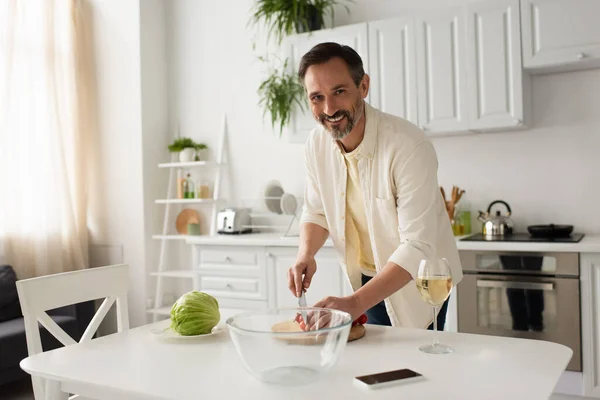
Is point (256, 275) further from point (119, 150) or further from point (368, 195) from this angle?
point (368, 195)

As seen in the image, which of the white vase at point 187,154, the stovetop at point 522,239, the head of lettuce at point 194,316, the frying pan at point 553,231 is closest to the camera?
the head of lettuce at point 194,316

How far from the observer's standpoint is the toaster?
423 centimetres

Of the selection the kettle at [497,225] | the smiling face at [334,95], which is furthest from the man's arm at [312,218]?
the kettle at [497,225]

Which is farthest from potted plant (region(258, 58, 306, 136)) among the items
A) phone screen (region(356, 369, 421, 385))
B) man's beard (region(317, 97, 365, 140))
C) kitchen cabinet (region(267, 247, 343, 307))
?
phone screen (region(356, 369, 421, 385))

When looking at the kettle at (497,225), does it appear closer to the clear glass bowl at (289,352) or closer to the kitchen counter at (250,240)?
the kitchen counter at (250,240)

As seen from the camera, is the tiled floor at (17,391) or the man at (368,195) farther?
the tiled floor at (17,391)

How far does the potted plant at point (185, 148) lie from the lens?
15.2ft

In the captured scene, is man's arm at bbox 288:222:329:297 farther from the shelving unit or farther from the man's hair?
the shelving unit

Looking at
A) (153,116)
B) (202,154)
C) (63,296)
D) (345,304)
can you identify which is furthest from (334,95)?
(153,116)

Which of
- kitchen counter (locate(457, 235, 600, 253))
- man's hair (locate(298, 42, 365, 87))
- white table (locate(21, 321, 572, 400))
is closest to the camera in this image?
white table (locate(21, 321, 572, 400))

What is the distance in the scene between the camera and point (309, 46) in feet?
13.0

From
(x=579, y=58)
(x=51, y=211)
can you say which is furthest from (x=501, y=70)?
(x=51, y=211)

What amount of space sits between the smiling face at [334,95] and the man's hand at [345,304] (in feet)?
2.00

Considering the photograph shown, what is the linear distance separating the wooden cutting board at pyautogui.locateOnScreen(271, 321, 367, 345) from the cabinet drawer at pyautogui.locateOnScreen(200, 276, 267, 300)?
2375 mm
